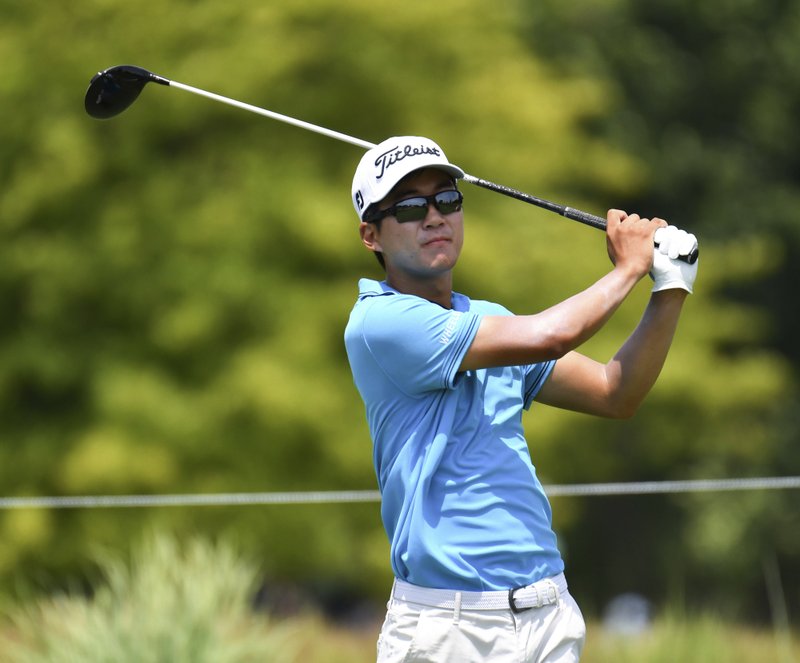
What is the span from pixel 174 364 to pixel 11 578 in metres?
2.41

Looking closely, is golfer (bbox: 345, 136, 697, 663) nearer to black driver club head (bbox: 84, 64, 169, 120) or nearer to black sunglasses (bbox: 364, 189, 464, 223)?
black sunglasses (bbox: 364, 189, 464, 223)

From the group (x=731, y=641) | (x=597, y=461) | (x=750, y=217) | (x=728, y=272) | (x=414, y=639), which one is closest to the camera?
(x=414, y=639)

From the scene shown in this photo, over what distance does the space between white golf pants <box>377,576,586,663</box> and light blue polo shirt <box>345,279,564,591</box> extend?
0.11 feet

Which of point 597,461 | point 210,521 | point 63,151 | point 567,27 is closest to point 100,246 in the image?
point 63,151

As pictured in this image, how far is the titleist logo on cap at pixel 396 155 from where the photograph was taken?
A: 11.8ft

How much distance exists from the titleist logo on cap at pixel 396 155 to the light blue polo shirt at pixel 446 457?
0.29 m

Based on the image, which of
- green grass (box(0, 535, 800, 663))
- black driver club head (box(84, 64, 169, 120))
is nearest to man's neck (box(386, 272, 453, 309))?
Answer: black driver club head (box(84, 64, 169, 120))

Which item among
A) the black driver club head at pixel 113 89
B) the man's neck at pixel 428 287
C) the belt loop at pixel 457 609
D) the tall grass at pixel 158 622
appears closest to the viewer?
the belt loop at pixel 457 609

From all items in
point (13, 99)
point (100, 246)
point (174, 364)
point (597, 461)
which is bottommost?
point (597, 461)

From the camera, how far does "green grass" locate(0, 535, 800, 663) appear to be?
18.9 ft

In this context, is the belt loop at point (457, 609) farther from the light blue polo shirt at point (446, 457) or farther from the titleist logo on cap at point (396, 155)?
the titleist logo on cap at point (396, 155)

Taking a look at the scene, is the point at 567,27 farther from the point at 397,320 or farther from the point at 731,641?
the point at 397,320

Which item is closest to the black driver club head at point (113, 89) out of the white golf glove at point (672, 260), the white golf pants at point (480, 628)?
the white golf glove at point (672, 260)

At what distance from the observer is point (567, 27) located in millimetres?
26328
